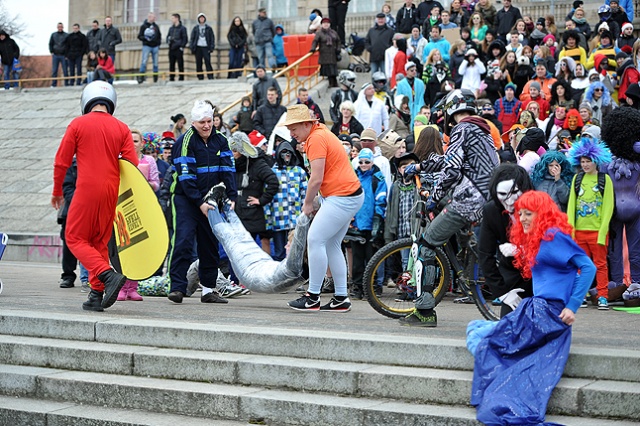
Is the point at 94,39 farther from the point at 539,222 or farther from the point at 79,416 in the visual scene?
the point at 539,222

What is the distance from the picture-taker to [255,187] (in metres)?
13.6

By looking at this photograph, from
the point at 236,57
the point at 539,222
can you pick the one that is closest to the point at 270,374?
the point at 539,222

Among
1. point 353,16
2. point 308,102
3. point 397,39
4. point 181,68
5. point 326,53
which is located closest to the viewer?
point 308,102

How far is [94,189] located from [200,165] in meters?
1.39

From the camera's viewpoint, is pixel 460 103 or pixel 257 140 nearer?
pixel 460 103

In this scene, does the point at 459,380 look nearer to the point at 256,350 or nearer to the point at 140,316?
the point at 256,350

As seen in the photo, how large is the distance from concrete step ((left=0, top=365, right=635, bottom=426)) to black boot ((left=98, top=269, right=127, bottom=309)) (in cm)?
116

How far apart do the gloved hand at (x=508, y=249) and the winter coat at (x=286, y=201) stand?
6095 millimetres

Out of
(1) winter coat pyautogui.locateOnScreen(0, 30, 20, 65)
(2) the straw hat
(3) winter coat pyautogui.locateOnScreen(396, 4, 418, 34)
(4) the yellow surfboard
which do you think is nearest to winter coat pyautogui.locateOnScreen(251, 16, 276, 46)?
(3) winter coat pyautogui.locateOnScreen(396, 4, 418, 34)

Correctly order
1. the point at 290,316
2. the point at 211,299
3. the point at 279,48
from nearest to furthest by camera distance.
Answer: the point at 290,316 < the point at 211,299 < the point at 279,48

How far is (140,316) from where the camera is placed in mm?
9305

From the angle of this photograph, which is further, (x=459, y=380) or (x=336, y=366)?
(x=336, y=366)

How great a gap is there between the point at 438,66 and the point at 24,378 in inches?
519

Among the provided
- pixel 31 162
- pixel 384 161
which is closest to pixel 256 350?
pixel 384 161
